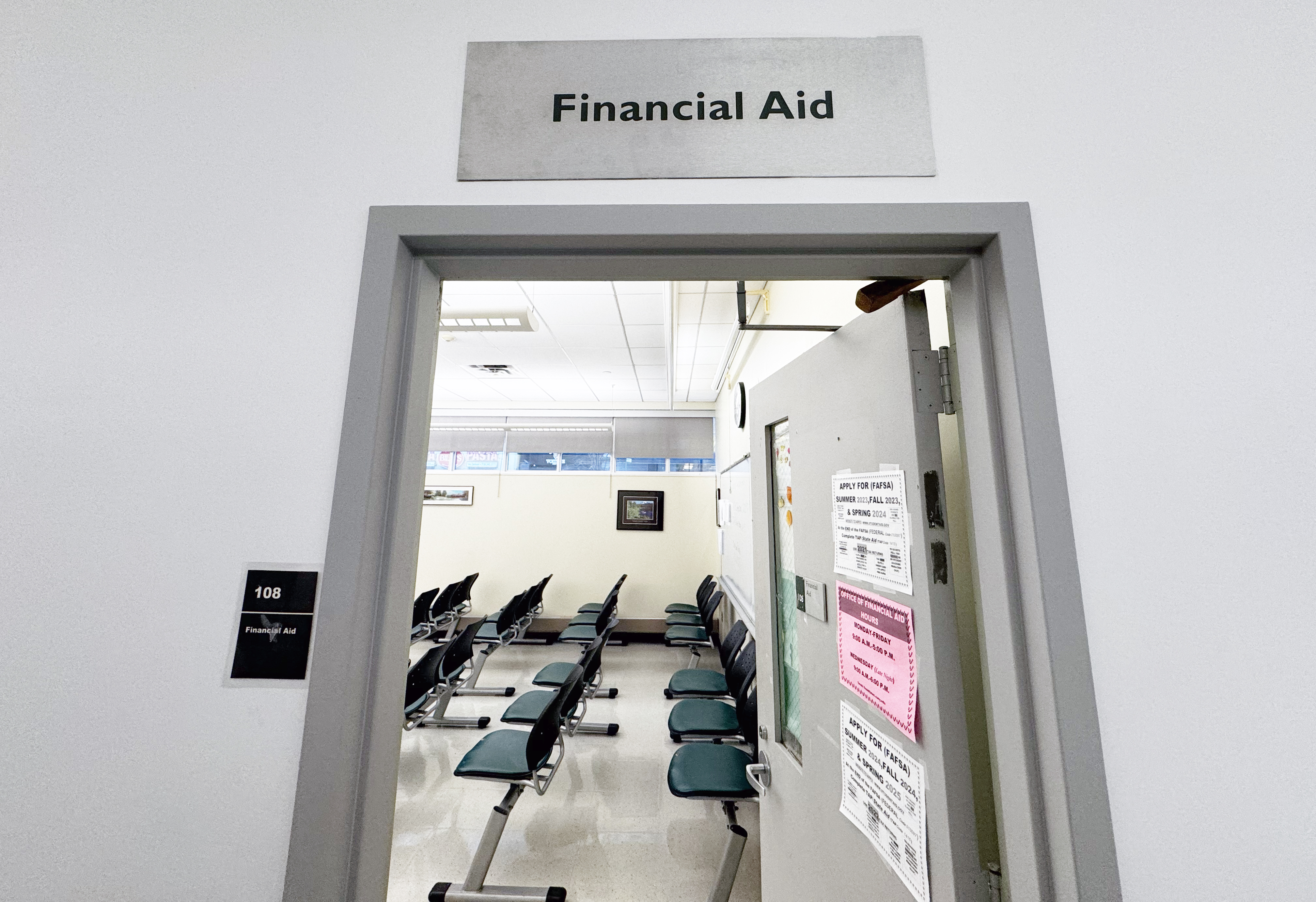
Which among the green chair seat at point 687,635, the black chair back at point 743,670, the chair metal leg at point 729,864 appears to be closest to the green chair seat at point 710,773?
the chair metal leg at point 729,864

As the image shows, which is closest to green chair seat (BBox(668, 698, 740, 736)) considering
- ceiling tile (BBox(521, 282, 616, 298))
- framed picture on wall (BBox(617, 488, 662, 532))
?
ceiling tile (BBox(521, 282, 616, 298))

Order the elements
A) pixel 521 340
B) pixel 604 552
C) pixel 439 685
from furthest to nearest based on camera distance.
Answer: pixel 604 552, pixel 521 340, pixel 439 685

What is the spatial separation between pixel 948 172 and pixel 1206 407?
1.66 feet

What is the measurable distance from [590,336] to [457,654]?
2.41m

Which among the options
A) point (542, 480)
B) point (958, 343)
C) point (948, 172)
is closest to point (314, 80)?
point (948, 172)

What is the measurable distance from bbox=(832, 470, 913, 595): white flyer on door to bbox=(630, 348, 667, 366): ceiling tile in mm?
2895

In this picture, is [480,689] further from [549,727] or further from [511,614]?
[549,727]

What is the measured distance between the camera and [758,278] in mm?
757

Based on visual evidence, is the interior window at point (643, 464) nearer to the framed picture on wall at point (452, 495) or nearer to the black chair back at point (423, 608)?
the framed picture on wall at point (452, 495)

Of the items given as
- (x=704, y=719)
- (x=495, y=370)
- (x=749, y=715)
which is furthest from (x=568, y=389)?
(x=749, y=715)

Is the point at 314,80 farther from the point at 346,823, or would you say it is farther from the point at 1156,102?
the point at 1156,102

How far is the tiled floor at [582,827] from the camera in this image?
1.82 metres

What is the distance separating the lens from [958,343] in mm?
790

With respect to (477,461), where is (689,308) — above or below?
above
